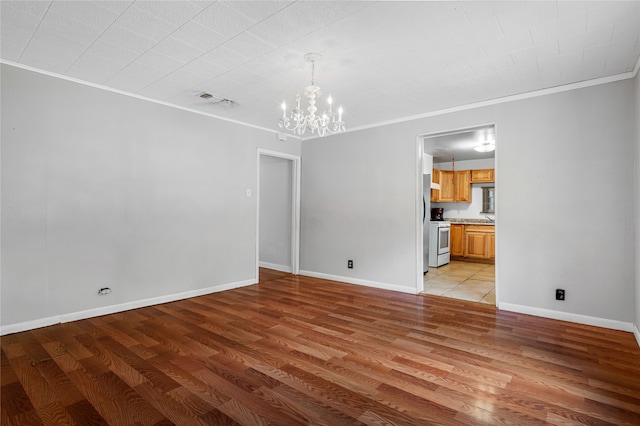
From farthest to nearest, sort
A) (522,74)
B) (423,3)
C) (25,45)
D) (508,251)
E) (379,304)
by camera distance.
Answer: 1. (379,304)
2. (508,251)
3. (522,74)
4. (25,45)
5. (423,3)

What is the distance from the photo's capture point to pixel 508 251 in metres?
3.78

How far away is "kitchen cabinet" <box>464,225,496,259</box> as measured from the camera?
23.4ft

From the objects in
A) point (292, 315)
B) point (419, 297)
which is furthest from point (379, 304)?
point (292, 315)

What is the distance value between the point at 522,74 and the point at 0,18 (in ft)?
14.1

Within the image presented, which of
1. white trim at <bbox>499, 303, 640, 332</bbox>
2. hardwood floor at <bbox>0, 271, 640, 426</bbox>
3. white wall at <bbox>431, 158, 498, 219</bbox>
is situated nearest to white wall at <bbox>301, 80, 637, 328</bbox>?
white trim at <bbox>499, 303, 640, 332</bbox>

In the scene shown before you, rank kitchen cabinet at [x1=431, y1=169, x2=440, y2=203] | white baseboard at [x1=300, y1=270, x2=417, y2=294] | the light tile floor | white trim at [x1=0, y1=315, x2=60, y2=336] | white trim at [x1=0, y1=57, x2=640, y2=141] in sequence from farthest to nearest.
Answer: kitchen cabinet at [x1=431, y1=169, x2=440, y2=203], white baseboard at [x1=300, y1=270, x2=417, y2=294], the light tile floor, white trim at [x1=0, y1=57, x2=640, y2=141], white trim at [x1=0, y1=315, x2=60, y2=336]

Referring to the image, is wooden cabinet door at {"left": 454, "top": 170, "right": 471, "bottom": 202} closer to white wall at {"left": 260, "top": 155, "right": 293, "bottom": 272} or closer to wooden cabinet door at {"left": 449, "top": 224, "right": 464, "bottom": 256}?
wooden cabinet door at {"left": 449, "top": 224, "right": 464, "bottom": 256}

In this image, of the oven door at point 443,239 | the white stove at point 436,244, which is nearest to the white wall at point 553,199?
the white stove at point 436,244

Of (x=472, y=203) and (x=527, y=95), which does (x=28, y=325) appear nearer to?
(x=527, y=95)

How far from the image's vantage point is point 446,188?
26.2 feet

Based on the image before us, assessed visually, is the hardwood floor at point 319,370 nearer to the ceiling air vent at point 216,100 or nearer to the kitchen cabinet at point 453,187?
the ceiling air vent at point 216,100

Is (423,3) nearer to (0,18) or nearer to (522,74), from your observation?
(522,74)

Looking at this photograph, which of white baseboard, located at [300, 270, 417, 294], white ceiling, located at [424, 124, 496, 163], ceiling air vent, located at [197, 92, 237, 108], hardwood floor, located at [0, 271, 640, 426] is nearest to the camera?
hardwood floor, located at [0, 271, 640, 426]

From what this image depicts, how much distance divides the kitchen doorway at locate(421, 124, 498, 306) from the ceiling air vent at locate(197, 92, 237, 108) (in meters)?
3.40
